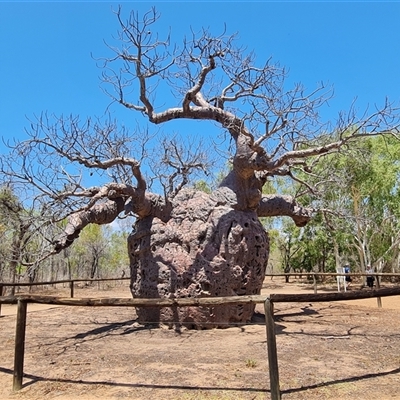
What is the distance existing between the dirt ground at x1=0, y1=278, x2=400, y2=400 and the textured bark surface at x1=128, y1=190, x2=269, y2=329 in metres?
0.34

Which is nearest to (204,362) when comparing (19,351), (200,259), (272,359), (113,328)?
(272,359)

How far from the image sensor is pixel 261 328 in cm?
704

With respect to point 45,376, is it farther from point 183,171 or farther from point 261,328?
point 183,171

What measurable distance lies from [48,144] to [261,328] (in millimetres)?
A: 5000

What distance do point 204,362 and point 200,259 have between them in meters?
2.48

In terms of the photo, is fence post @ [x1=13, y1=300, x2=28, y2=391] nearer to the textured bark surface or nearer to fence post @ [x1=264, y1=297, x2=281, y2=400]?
fence post @ [x1=264, y1=297, x2=281, y2=400]

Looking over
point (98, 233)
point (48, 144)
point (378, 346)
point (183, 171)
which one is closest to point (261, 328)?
point (378, 346)

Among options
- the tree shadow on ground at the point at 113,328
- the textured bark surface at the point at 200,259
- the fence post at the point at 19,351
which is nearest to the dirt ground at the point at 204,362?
the tree shadow on ground at the point at 113,328

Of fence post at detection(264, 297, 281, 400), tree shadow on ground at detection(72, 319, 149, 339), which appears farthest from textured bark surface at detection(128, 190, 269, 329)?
fence post at detection(264, 297, 281, 400)

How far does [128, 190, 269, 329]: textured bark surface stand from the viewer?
701cm

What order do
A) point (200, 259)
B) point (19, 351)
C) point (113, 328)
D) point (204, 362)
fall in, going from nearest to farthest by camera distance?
point (19, 351)
point (204, 362)
point (200, 259)
point (113, 328)

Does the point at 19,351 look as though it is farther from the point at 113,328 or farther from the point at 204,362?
the point at 113,328

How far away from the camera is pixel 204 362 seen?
190 inches

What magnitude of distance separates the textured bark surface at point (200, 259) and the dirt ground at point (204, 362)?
34 centimetres
